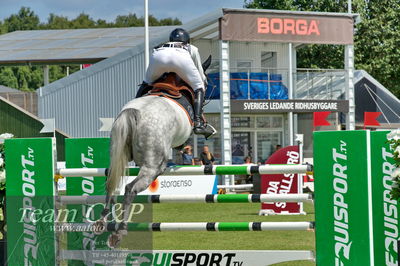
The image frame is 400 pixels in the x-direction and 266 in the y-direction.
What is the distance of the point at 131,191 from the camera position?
571 cm

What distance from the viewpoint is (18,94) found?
31047mm

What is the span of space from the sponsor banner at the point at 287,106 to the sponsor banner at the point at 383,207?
63.3 ft

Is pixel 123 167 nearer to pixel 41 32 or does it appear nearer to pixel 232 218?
pixel 232 218

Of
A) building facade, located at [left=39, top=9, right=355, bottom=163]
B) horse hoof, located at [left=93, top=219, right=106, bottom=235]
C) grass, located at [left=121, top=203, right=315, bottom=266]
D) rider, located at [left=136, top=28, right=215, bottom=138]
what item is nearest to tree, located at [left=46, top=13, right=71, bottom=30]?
building facade, located at [left=39, top=9, right=355, bottom=163]

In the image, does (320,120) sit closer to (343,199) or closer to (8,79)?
(343,199)

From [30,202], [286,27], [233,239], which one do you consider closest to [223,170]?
[30,202]

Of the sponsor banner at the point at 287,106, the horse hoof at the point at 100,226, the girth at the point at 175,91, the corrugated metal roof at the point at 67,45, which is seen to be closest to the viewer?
the horse hoof at the point at 100,226

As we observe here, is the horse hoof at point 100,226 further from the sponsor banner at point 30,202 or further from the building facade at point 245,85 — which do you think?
the building facade at point 245,85

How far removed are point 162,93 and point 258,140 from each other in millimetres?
22545

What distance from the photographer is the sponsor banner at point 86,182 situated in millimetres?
6652

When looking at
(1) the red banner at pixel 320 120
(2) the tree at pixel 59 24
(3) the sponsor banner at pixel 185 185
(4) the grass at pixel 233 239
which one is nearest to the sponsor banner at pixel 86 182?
(4) the grass at pixel 233 239

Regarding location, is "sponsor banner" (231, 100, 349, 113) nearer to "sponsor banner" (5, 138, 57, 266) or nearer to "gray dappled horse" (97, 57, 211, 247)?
"sponsor banner" (5, 138, 57, 266)

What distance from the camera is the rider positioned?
6.49 metres

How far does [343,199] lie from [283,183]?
24.5 feet
